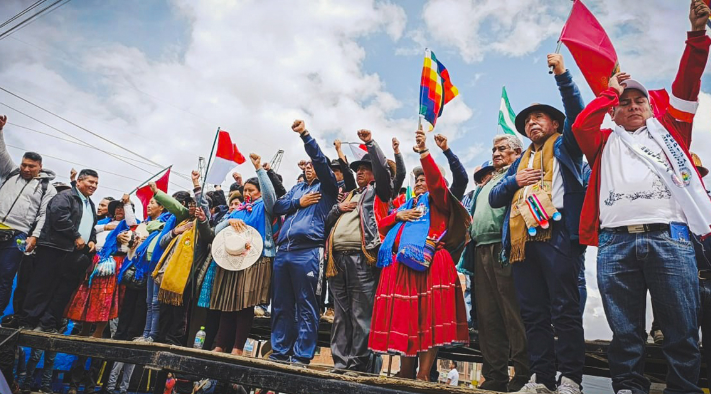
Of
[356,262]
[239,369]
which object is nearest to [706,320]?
[356,262]

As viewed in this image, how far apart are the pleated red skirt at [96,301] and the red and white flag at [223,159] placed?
6.38 ft

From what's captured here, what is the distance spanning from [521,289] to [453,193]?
1339mm

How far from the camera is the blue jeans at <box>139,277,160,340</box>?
225 inches

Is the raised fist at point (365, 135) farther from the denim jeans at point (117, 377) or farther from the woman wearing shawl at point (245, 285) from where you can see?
the denim jeans at point (117, 377)

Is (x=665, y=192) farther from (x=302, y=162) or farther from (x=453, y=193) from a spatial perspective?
(x=302, y=162)

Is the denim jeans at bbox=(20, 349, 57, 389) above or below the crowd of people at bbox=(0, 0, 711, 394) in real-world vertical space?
below

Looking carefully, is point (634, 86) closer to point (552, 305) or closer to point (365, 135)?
point (552, 305)

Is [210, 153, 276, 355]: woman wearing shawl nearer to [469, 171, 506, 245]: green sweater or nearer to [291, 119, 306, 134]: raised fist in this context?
[291, 119, 306, 134]: raised fist

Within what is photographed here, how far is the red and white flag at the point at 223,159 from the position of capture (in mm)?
6609

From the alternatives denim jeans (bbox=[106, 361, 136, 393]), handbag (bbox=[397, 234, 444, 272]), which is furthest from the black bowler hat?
denim jeans (bbox=[106, 361, 136, 393])

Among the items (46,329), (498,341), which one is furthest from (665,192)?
(46,329)

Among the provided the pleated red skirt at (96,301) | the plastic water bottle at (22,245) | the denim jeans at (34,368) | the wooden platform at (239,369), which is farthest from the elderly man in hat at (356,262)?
the plastic water bottle at (22,245)

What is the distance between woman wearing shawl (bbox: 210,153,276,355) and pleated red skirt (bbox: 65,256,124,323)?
1.96m

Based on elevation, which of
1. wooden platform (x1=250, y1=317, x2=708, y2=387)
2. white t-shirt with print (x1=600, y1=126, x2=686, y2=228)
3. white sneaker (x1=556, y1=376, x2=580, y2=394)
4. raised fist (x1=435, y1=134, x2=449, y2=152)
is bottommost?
white sneaker (x1=556, y1=376, x2=580, y2=394)
